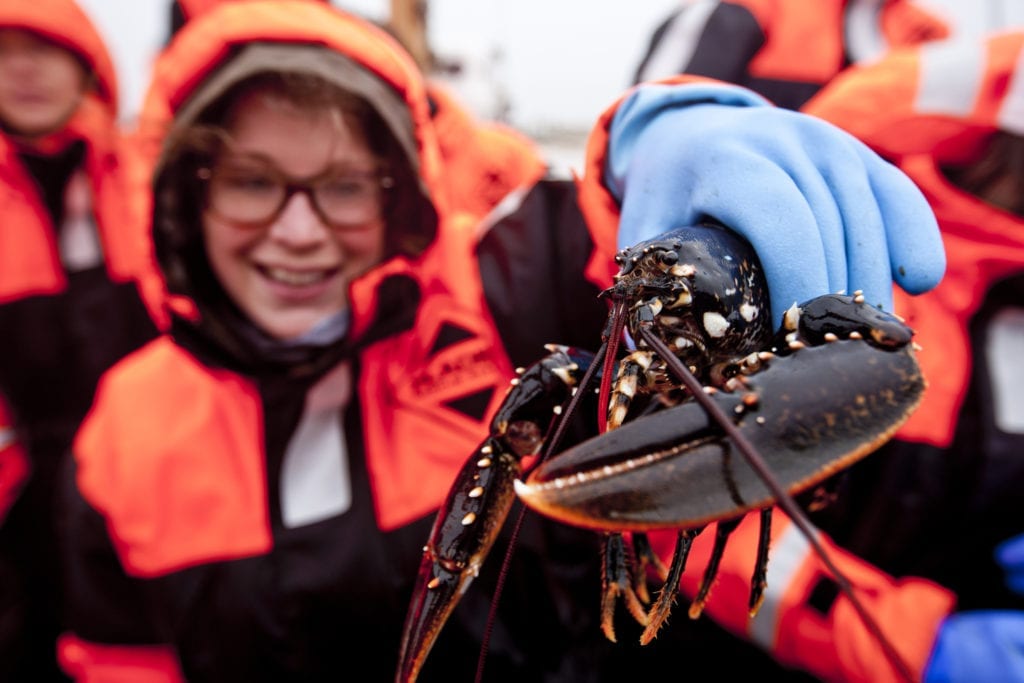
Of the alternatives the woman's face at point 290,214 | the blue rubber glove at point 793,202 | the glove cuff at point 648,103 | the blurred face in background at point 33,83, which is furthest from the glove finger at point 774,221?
the blurred face in background at point 33,83

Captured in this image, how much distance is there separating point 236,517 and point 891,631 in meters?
0.92

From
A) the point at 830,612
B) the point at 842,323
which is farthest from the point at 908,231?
the point at 830,612

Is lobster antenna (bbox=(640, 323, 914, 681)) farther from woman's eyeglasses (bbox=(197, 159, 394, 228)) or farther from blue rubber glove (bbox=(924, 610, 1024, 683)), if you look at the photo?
woman's eyeglasses (bbox=(197, 159, 394, 228))

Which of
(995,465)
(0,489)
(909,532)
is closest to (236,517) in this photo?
(0,489)

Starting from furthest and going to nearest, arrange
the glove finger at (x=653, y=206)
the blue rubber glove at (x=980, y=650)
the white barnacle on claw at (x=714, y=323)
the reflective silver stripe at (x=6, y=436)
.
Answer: the reflective silver stripe at (x=6, y=436)
the blue rubber glove at (x=980, y=650)
the glove finger at (x=653, y=206)
the white barnacle on claw at (x=714, y=323)

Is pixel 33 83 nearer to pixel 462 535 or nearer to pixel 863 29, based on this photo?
pixel 462 535

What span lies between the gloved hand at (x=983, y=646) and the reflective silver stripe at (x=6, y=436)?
5.87 feet

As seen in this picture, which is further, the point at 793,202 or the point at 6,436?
the point at 6,436

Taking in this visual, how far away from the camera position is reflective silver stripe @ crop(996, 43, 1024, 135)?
502mm

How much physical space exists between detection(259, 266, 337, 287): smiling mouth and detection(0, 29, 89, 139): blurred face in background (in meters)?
1.00

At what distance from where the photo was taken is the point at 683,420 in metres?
0.27

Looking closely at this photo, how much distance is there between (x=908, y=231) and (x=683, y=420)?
277mm

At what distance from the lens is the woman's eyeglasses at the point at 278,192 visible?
0.83m

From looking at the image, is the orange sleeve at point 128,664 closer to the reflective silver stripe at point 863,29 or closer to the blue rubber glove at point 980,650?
the blue rubber glove at point 980,650
